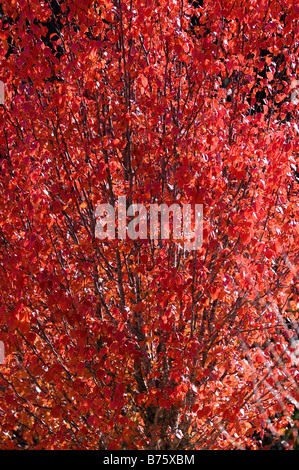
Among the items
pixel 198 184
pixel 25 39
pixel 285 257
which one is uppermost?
pixel 25 39

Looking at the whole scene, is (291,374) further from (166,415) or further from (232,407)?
(166,415)

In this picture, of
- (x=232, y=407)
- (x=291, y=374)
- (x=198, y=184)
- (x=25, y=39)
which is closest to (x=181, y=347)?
(x=232, y=407)

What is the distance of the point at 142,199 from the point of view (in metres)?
3.36

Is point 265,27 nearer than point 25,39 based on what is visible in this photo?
No

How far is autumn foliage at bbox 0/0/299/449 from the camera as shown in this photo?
3.17 metres

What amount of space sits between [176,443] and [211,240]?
183cm

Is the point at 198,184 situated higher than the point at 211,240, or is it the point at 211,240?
the point at 198,184

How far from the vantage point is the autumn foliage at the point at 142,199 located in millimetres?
3170

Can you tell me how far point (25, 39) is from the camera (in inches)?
124

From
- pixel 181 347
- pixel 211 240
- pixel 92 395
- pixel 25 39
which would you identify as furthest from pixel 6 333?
pixel 25 39

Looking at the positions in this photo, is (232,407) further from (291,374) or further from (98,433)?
(98,433)
